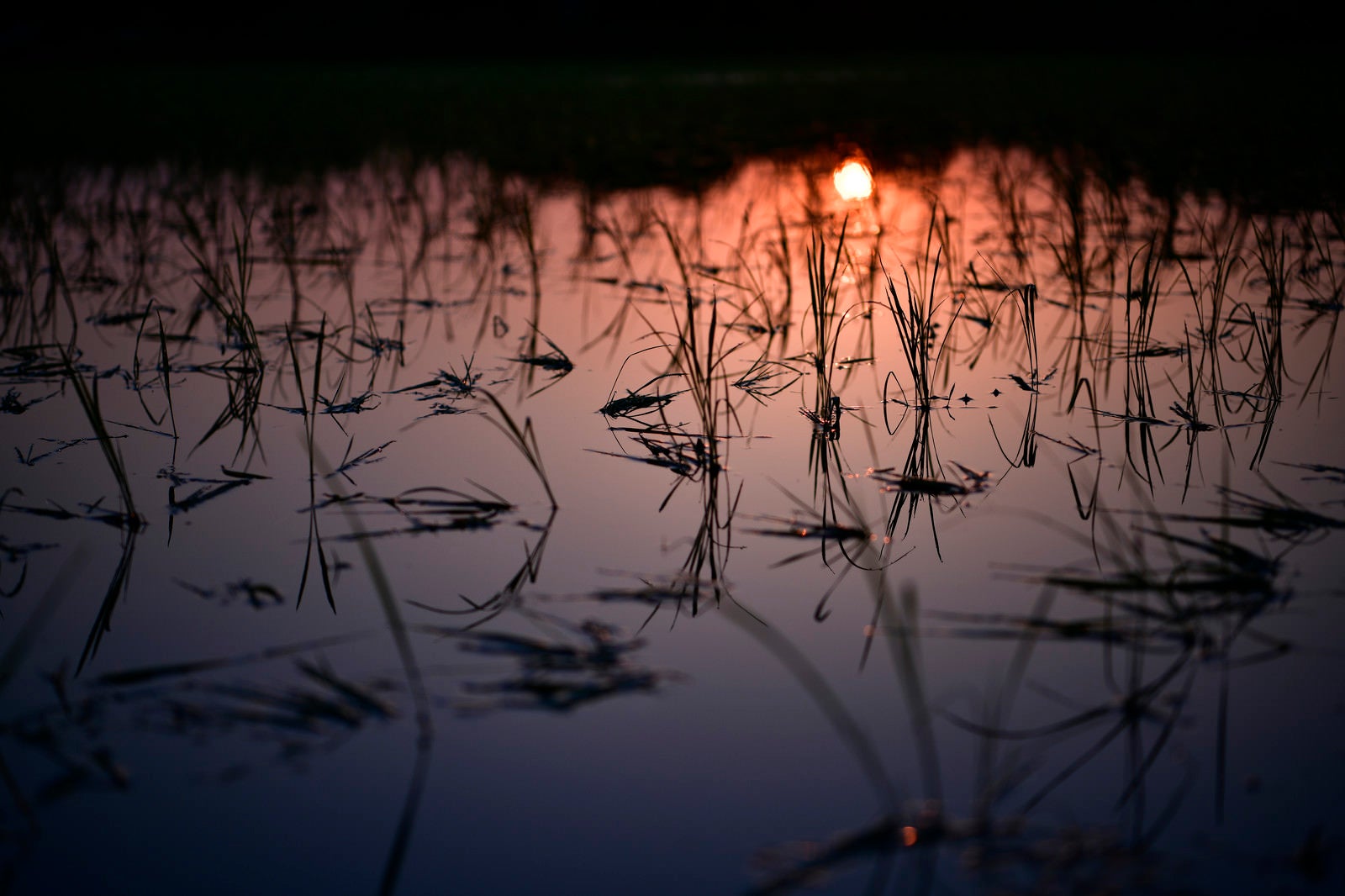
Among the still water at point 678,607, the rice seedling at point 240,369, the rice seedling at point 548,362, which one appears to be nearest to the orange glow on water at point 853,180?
the still water at point 678,607

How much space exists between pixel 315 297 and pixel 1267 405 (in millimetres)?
2549

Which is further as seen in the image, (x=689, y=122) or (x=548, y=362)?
(x=689, y=122)

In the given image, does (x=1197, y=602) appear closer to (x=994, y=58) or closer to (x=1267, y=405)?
(x=1267, y=405)

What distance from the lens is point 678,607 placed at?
4.46ft

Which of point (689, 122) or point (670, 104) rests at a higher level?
point (670, 104)

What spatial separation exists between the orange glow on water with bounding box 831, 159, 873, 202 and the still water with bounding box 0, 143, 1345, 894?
2086 millimetres

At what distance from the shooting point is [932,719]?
44.3 inches

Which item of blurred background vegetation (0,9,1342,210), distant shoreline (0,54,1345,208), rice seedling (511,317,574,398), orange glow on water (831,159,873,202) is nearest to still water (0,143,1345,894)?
rice seedling (511,317,574,398)

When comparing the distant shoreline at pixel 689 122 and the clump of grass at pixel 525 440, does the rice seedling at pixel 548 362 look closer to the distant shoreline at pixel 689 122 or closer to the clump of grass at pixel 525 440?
the clump of grass at pixel 525 440

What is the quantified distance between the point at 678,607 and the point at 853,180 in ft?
14.2

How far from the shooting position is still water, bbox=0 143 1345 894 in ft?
3.22

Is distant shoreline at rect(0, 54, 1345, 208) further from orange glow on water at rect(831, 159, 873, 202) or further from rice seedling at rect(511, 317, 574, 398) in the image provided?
rice seedling at rect(511, 317, 574, 398)

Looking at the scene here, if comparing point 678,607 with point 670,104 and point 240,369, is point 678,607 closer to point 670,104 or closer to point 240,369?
point 240,369

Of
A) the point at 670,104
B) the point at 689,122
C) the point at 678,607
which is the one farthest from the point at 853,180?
the point at 670,104
